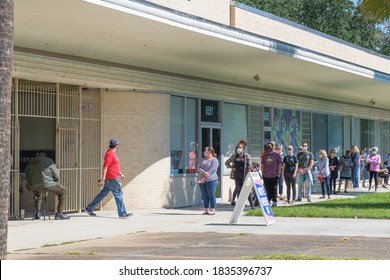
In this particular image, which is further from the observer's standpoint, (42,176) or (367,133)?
(367,133)

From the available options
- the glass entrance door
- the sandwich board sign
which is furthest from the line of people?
the sandwich board sign

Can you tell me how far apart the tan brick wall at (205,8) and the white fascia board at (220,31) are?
4.10ft

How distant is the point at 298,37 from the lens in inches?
1094

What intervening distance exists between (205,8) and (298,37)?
22.3 feet

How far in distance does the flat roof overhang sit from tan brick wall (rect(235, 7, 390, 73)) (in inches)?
39.8

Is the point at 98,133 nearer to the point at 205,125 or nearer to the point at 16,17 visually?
the point at 205,125

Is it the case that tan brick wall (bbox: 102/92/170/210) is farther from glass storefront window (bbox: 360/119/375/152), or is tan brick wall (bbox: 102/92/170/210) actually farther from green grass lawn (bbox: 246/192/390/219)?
glass storefront window (bbox: 360/119/375/152)

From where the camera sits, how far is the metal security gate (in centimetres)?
1909

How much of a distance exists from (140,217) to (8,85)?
11.3 m

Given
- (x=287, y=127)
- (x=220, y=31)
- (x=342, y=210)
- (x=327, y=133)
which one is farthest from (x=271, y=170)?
(x=327, y=133)

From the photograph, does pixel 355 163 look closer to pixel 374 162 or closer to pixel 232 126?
pixel 374 162

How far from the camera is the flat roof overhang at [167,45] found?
53.5 feet

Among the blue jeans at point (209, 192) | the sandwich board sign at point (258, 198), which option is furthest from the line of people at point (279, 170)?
the sandwich board sign at point (258, 198)

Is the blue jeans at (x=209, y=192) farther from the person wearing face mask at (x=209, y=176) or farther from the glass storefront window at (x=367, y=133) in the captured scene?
the glass storefront window at (x=367, y=133)
